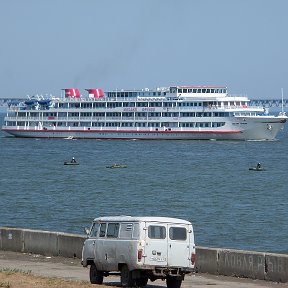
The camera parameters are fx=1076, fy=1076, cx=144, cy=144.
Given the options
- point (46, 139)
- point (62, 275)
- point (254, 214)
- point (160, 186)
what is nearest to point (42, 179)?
point (160, 186)

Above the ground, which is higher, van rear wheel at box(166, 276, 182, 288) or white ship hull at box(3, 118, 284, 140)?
white ship hull at box(3, 118, 284, 140)

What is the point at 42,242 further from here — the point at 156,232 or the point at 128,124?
the point at 128,124

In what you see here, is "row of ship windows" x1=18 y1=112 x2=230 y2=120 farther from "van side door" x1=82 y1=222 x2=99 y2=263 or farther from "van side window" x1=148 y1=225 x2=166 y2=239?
"van side window" x1=148 y1=225 x2=166 y2=239

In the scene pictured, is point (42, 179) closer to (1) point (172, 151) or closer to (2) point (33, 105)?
(1) point (172, 151)

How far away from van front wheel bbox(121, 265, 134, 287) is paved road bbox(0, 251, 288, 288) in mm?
762

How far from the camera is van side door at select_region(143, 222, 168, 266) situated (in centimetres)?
2302

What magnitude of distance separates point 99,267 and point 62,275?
7.16 feet

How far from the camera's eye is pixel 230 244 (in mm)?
42281

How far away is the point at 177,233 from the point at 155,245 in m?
0.70

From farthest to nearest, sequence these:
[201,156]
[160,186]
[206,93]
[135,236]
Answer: [206,93], [201,156], [160,186], [135,236]

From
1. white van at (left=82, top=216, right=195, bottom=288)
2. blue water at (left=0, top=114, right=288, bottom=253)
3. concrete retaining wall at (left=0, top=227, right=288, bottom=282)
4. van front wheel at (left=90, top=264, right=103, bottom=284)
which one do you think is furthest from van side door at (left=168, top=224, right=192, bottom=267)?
blue water at (left=0, top=114, right=288, bottom=253)

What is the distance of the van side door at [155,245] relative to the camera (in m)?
23.0

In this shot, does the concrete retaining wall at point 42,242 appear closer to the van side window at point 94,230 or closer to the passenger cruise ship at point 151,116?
the van side window at point 94,230

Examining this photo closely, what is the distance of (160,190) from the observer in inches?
2933
